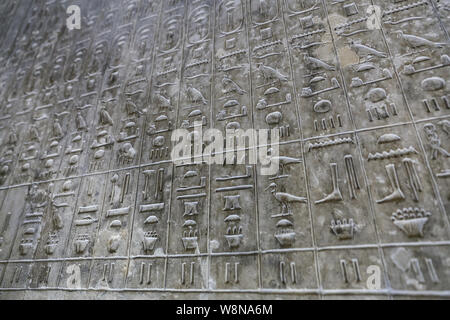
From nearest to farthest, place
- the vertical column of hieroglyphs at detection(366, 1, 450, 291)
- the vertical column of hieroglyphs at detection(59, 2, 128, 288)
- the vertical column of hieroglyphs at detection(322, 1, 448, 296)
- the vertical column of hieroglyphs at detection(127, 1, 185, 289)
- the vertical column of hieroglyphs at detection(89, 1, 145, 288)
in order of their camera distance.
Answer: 1. the vertical column of hieroglyphs at detection(366, 1, 450, 291)
2. the vertical column of hieroglyphs at detection(322, 1, 448, 296)
3. the vertical column of hieroglyphs at detection(127, 1, 185, 289)
4. the vertical column of hieroglyphs at detection(89, 1, 145, 288)
5. the vertical column of hieroglyphs at detection(59, 2, 128, 288)

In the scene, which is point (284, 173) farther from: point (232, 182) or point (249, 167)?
point (232, 182)

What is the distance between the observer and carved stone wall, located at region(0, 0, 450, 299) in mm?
2012

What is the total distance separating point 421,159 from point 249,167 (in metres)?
1.28

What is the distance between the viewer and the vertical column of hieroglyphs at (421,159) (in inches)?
71.7

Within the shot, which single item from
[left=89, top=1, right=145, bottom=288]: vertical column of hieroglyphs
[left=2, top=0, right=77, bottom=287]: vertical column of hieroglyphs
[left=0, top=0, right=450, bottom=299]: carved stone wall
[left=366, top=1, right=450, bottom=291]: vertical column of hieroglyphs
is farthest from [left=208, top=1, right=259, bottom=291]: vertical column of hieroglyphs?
[left=2, top=0, right=77, bottom=287]: vertical column of hieroglyphs

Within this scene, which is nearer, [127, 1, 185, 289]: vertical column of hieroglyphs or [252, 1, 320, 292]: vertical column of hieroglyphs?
[252, 1, 320, 292]: vertical column of hieroglyphs

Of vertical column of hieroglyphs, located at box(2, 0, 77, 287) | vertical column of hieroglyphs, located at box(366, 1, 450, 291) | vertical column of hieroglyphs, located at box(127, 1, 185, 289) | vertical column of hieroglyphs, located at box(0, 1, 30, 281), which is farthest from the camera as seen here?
vertical column of hieroglyphs, located at box(0, 1, 30, 281)

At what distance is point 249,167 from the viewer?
2.52 m

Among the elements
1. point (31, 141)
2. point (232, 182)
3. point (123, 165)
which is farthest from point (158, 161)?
point (31, 141)

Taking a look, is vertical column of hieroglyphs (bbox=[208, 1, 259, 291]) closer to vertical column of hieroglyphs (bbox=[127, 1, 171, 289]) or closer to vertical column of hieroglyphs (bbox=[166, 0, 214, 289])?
vertical column of hieroglyphs (bbox=[166, 0, 214, 289])

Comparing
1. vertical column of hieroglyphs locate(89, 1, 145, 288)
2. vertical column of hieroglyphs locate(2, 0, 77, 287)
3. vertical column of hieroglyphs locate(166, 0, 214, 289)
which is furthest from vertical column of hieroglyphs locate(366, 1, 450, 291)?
vertical column of hieroglyphs locate(2, 0, 77, 287)

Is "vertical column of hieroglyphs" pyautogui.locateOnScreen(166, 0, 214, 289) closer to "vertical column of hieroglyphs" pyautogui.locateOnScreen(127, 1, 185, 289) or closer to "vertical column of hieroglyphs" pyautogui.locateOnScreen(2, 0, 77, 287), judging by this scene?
"vertical column of hieroglyphs" pyautogui.locateOnScreen(127, 1, 185, 289)

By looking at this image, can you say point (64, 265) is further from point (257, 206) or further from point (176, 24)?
point (176, 24)
